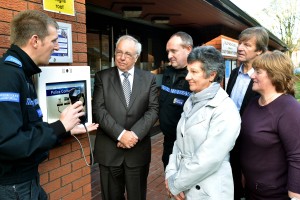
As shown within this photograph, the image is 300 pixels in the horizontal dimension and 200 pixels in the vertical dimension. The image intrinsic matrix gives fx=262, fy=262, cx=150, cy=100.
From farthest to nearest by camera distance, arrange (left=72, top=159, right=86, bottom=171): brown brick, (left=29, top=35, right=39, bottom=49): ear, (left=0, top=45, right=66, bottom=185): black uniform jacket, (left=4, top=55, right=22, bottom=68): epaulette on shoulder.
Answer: (left=72, top=159, right=86, bottom=171): brown brick, (left=29, top=35, right=39, bottom=49): ear, (left=4, top=55, right=22, bottom=68): epaulette on shoulder, (left=0, top=45, right=66, bottom=185): black uniform jacket

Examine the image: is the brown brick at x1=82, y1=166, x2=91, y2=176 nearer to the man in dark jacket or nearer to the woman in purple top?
the man in dark jacket

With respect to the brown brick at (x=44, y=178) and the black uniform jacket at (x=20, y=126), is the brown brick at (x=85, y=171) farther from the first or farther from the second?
the black uniform jacket at (x=20, y=126)

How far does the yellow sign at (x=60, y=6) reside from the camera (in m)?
2.16

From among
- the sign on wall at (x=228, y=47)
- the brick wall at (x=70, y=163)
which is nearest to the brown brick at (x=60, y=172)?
the brick wall at (x=70, y=163)

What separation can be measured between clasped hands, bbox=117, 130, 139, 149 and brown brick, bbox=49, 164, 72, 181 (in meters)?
0.53

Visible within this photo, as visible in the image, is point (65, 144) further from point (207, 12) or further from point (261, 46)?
point (207, 12)

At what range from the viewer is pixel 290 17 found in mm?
32938

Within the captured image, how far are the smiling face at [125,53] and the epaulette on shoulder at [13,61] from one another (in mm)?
1242

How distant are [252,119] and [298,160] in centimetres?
44

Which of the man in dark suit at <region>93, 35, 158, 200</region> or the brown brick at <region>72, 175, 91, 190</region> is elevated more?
the man in dark suit at <region>93, 35, 158, 200</region>

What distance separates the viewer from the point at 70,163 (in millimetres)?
2488

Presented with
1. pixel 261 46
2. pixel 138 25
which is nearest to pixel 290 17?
pixel 138 25

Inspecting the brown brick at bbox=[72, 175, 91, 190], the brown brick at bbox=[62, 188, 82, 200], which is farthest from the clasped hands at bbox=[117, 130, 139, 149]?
the brown brick at bbox=[62, 188, 82, 200]

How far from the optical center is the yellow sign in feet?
7.07
